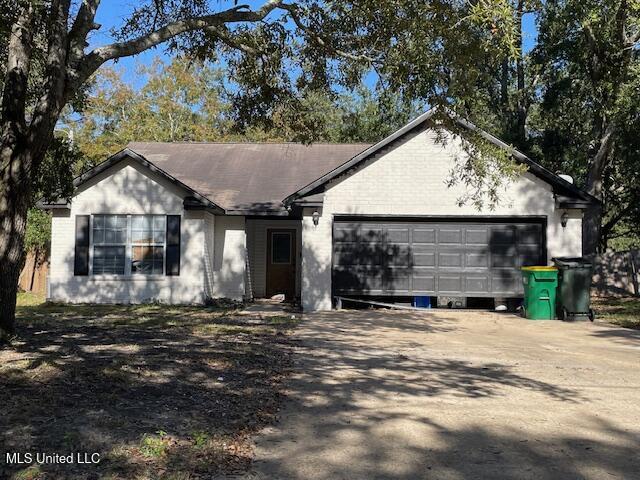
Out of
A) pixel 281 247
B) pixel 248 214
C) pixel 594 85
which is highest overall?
pixel 594 85

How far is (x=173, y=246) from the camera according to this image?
15.8m

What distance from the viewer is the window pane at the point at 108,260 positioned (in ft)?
52.0

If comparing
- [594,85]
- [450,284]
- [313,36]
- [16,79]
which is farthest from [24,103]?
[594,85]

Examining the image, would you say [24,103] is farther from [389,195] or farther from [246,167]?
[246,167]

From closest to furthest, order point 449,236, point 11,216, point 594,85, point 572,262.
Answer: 1. point 11,216
2. point 572,262
3. point 449,236
4. point 594,85

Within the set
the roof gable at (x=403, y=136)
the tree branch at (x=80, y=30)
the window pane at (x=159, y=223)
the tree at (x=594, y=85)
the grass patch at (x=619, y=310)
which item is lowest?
the grass patch at (x=619, y=310)

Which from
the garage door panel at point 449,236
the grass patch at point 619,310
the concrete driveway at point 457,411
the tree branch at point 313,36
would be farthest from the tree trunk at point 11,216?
the grass patch at point 619,310

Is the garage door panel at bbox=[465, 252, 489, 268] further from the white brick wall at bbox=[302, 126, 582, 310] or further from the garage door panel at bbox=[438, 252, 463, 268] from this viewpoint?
the white brick wall at bbox=[302, 126, 582, 310]

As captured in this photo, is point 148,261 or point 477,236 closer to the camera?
point 477,236

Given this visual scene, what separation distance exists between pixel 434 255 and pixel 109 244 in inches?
366

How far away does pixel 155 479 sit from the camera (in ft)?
11.7

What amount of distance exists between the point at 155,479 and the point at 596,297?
65.3 feet

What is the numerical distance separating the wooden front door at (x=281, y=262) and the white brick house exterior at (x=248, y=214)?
100 millimetres

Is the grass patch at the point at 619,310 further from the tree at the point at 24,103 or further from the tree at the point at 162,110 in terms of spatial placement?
the tree at the point at 162,110
